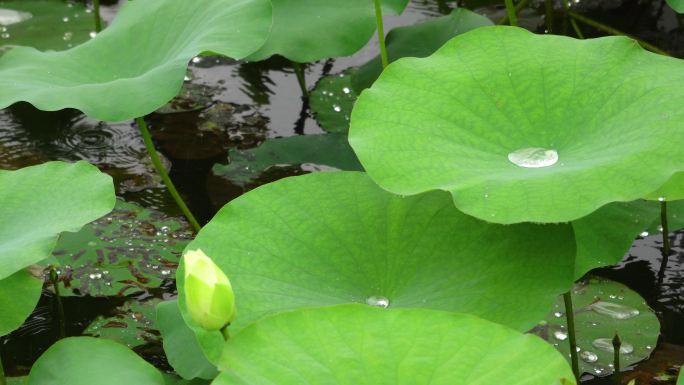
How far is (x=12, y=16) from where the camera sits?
284 centimetres

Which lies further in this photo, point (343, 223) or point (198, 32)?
point (198, 32)

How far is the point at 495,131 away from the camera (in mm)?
1358

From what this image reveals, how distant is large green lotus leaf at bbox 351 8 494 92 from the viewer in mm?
2076

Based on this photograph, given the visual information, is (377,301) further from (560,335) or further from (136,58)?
(136,58)

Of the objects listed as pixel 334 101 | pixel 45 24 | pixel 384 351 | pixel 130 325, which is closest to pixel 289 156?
pixel 334 101

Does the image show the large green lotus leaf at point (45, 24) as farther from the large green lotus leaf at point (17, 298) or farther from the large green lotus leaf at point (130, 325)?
the large green lotus leaf at point (17, 298)

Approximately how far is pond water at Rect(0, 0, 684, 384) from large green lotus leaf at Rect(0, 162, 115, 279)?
309 mm

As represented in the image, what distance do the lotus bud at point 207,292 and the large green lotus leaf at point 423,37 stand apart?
114cm

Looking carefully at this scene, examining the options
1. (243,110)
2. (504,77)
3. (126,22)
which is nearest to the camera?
(504,77)

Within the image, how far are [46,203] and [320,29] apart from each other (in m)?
0.68

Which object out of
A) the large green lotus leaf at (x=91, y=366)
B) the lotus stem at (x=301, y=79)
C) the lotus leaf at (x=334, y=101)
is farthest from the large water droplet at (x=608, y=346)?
the lotus stem at (x=301, y=79)

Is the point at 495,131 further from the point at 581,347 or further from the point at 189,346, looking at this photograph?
the point at 189,346

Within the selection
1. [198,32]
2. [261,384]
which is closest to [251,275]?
[261,384]

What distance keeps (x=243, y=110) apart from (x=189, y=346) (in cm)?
110
